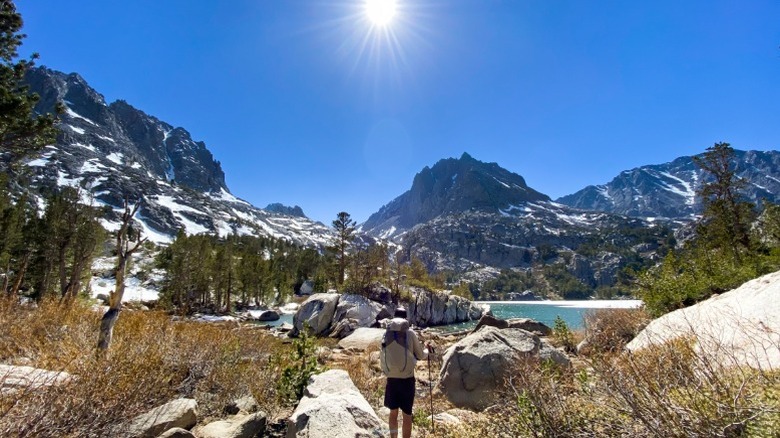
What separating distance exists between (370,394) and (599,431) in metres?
6.97

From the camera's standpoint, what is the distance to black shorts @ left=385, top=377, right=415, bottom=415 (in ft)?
22.6

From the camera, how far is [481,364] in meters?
10.6

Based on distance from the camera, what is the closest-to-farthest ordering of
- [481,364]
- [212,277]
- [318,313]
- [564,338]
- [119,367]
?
1. [119,367]
2. [481,364]
3. [564,338]
4. [318,313]
5. [212,277]

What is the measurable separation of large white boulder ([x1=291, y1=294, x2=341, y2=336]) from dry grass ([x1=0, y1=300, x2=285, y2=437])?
23006 mm

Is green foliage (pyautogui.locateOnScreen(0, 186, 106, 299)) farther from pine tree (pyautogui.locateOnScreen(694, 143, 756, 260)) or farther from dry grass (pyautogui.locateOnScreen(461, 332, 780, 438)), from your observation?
pine tree (pyautogui.locateOnScreen(694, 143, 756, 260))

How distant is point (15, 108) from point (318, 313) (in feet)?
87.6

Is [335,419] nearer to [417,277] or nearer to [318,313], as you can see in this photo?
Result: [318,313]

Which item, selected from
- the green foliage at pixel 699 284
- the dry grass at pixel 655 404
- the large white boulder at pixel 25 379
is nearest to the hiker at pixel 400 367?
the dry grass at pixel 655 404

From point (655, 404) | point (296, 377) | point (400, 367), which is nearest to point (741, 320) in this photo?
point (655, 404)

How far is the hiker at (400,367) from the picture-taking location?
6.88 meters

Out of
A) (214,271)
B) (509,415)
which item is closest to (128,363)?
(509,415)

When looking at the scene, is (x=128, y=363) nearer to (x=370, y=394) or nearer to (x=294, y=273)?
(x=370, y=394)

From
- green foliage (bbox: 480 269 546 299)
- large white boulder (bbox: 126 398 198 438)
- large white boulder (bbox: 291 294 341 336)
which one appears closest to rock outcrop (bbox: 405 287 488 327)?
large white boulder (bbox: 291 294 341 336)

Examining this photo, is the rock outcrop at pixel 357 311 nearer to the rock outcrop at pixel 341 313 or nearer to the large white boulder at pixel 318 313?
the rock outcrop at pixel 341 313
